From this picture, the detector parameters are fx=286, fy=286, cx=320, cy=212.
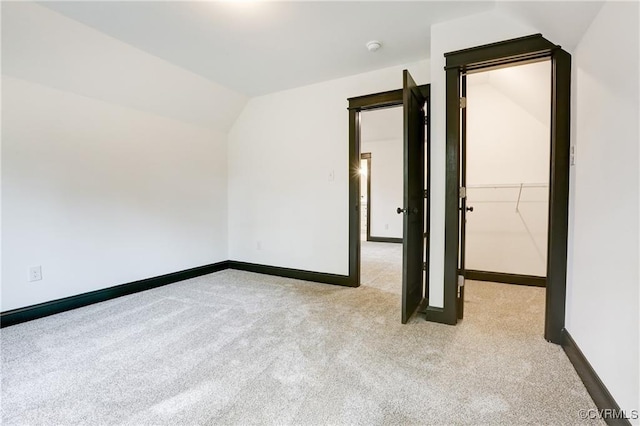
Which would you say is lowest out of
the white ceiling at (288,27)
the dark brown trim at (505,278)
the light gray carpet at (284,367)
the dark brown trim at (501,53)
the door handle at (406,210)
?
the light gray carpet at (284,367)

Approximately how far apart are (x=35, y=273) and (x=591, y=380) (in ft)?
12.7

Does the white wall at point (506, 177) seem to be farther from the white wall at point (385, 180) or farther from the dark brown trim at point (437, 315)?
the white wall at point (385, 180)

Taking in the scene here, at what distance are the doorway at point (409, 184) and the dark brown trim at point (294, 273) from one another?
0.15m

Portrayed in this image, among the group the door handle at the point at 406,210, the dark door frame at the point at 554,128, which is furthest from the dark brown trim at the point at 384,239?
the dark door frame at the point at 554,128

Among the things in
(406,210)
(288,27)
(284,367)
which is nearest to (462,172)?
(406,210)

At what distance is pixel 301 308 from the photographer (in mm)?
2592

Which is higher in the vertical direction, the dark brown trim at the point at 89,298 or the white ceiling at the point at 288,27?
the white ceiling at the point at 288,27

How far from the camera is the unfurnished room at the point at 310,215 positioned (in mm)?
1362

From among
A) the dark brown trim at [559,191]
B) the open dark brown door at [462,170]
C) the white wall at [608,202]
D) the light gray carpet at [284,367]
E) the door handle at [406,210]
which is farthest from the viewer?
the open dark brown door at [462,170]

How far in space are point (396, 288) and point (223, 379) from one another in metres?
2.11

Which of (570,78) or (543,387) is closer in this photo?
(543,387)

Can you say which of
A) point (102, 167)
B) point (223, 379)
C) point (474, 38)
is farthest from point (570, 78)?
point (102, 167)

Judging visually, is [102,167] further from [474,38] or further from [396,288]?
[474,38]

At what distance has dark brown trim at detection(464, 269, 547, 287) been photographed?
10.6ft
